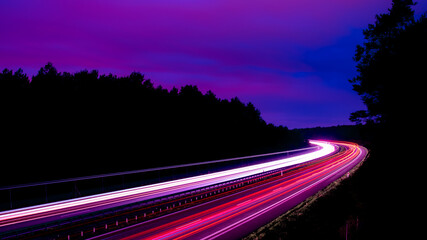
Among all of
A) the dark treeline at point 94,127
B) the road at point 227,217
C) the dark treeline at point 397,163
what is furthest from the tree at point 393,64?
the dark treeline at point 94,127

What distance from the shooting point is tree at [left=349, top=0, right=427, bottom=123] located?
12.8 m

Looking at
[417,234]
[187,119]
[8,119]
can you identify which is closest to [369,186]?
[417,234]

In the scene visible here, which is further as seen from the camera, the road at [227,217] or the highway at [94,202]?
the road at [227,217]

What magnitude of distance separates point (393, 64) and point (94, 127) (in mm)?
27075

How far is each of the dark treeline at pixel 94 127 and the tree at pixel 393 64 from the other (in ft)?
74.8

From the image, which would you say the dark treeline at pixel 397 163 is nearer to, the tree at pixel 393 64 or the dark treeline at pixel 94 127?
the tree at pixel 393 64

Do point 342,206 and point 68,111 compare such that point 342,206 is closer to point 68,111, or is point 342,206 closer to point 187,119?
point 68,111

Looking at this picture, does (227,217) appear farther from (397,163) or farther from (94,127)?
(94,127)

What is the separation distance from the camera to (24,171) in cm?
2509

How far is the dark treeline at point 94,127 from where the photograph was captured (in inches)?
1038

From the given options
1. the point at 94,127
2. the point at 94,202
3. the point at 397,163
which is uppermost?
the point at 94,127

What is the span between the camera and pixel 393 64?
14.6m

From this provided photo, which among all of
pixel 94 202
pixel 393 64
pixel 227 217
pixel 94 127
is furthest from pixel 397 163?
pixel 94 127

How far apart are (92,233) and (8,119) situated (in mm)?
14687
